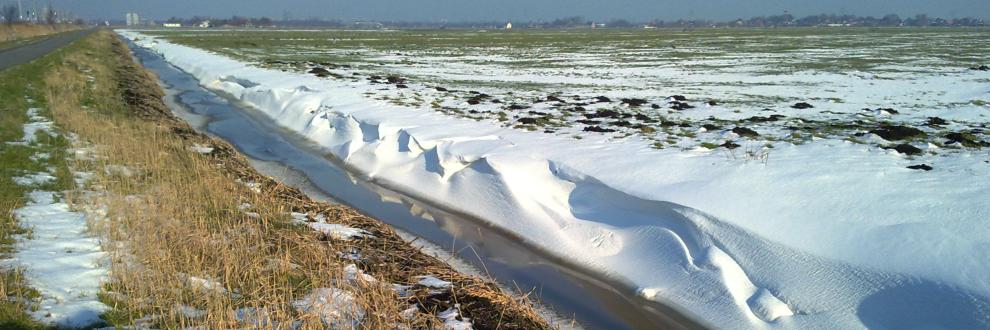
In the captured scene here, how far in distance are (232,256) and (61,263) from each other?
1337 millimetres

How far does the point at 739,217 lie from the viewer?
7.03 metres

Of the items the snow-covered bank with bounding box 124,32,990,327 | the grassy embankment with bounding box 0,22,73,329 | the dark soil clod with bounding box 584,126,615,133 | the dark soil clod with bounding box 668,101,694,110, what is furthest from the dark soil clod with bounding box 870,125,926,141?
the grassy embankment with bounding box 0,22,73,329

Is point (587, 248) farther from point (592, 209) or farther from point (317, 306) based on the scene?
point (317, 306)

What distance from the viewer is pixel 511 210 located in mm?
8367

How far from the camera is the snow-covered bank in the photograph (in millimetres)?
5602

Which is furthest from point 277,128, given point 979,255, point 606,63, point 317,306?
point 606,63

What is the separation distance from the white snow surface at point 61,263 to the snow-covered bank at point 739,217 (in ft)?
13.9

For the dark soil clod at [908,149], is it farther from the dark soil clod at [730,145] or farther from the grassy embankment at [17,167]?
the grassy embankment at [17,167]

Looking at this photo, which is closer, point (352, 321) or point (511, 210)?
point (352, 321)

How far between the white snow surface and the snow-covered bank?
13.9 ft

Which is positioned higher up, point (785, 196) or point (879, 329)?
point (785, 196)

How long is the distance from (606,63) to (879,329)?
27.4 metres

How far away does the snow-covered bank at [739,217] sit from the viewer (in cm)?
560

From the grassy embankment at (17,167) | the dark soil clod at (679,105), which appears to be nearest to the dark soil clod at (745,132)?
the dark soil clod at (679,105)
